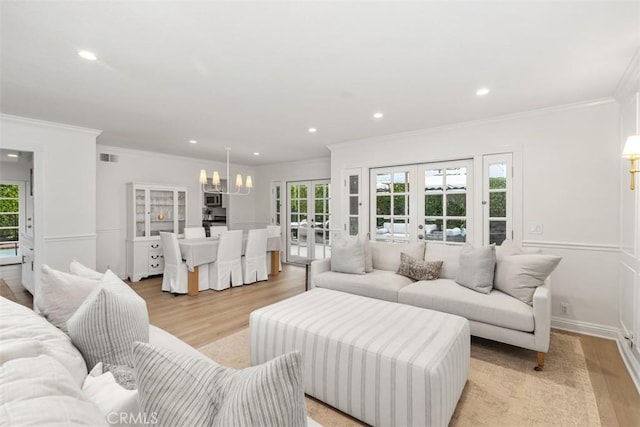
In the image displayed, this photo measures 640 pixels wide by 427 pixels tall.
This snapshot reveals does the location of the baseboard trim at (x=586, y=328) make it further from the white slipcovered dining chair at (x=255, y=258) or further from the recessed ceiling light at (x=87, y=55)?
the recessed ceiling light at (x=87, y=55)

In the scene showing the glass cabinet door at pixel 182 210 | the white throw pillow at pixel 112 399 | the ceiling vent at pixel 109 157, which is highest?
the ceiling vent at pixel 109 157

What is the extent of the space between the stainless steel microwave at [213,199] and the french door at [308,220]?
1.75 m

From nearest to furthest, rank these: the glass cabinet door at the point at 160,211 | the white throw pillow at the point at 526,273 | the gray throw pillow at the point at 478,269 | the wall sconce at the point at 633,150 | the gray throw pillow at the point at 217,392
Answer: the gray throw pillow at the point at 217,392, the wall sconce at the point at 633,150, the white throw pillow at the point at 526,273, the gray throw pillow at the point at 478,269, the glass cabinet door at the point at 160,211

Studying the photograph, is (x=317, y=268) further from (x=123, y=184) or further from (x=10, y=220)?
(x=10, y=220)

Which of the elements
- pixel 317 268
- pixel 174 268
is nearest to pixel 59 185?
pixel 174 268

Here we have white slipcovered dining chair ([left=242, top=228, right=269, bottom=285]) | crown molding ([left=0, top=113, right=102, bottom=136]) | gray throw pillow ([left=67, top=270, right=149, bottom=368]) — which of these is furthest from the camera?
Result: white slipcovered dining chair ([left=242, top=228, right=269, bottom=285])

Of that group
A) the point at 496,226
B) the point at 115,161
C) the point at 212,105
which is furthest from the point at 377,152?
the point at 115,161

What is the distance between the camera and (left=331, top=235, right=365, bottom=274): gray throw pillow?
3.54m

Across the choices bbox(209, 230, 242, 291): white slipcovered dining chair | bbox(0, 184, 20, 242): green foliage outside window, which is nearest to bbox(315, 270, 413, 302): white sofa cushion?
bbox(209, 230, 242, 291): white slipcovered dining chair

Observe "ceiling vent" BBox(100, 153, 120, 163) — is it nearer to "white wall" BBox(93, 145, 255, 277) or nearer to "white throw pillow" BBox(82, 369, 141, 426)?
"white wall" BBox(93, 145, 255, 277)

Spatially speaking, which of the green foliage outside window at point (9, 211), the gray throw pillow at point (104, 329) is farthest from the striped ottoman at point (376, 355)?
the green foliage outside window at point (9, 211)

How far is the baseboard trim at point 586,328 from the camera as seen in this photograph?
293 centimetres

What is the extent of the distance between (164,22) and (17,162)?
6.78 metres

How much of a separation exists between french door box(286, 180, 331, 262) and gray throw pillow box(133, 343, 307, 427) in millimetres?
5662
